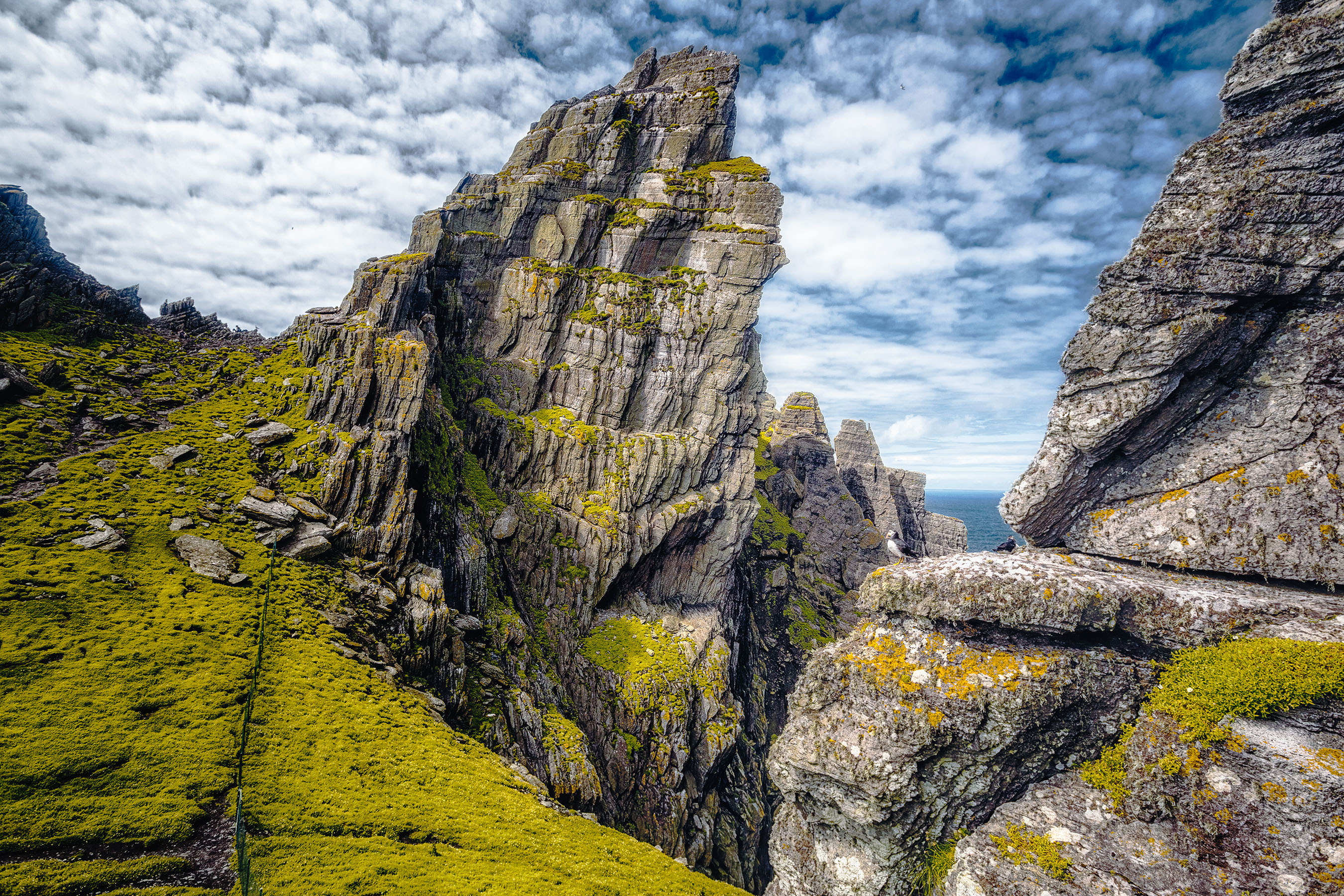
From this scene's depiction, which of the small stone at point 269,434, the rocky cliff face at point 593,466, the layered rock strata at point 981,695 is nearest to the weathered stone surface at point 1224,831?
the layered rock strata at point 981,695

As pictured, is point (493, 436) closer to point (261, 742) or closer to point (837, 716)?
point (261, 742)

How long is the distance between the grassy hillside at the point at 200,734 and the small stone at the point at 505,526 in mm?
18114

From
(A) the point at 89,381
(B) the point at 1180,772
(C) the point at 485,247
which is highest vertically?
(C) the point at 485,247

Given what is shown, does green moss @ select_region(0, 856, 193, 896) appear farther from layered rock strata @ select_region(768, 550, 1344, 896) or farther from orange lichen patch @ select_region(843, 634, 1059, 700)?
orange lichen patch @ select_region(843, 634, 1059, 700)

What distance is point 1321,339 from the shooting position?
47.4ft

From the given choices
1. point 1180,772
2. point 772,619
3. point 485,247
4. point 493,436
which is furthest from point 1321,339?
point 485,247

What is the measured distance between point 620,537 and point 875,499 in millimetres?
77075

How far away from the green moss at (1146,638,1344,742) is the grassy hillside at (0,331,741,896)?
1842 centimetres

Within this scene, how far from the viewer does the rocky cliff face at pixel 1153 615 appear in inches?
482

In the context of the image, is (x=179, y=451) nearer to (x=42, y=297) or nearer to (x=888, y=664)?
(x=42, y=297)

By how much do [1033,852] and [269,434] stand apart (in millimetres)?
44479

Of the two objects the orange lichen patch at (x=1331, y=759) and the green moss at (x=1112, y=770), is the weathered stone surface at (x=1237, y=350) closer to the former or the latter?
the orange lichen patch at (x=1331, y=759)

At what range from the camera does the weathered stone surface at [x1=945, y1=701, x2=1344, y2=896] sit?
34.5 feet

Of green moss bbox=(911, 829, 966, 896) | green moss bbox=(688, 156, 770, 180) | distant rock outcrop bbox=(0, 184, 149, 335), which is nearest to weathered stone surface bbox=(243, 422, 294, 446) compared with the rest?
distant rock outcrop bbox=(0, 184, 149, 335)
